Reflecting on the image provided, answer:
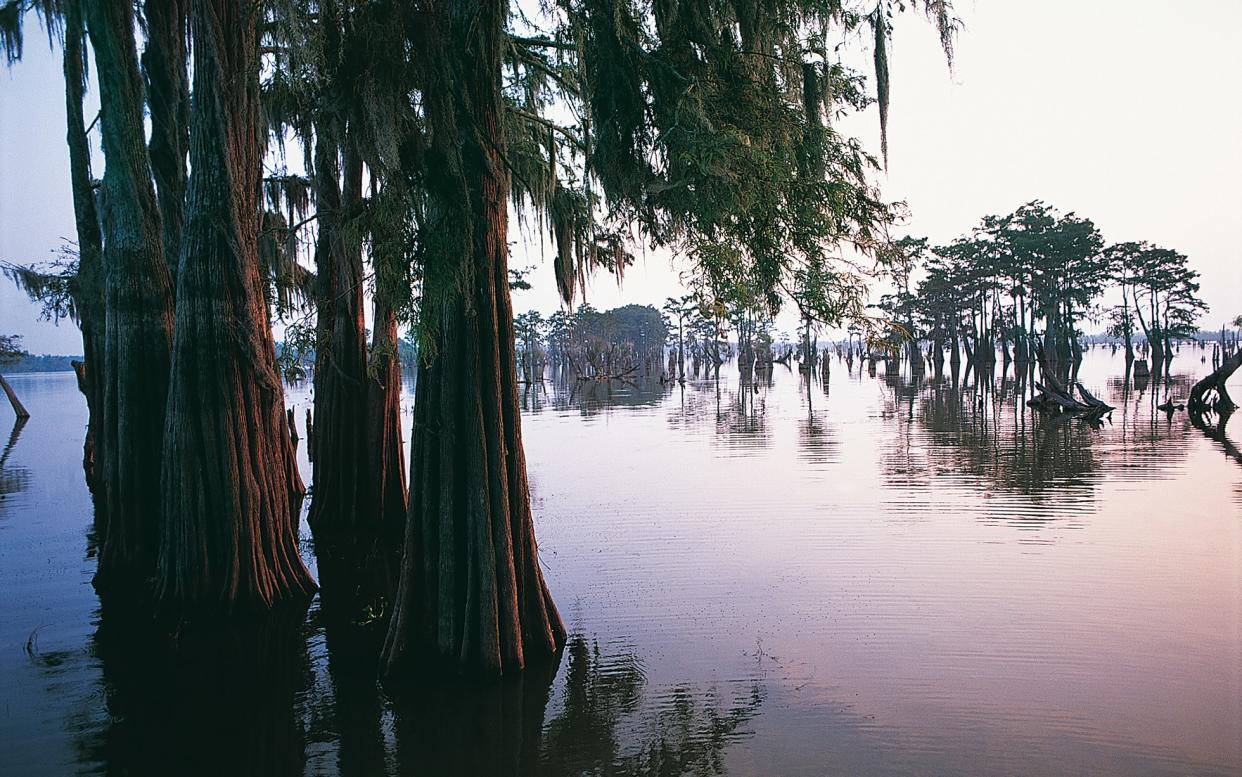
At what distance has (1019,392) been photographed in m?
36.6

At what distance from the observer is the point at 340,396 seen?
11.0m

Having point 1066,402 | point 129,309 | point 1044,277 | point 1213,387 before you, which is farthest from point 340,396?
point 1044,277

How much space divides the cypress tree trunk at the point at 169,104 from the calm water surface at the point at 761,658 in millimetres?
4477

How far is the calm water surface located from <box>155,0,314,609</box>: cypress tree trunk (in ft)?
2.30

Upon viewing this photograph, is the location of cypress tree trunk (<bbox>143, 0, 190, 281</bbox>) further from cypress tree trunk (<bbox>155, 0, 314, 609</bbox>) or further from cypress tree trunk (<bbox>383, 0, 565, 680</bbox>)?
cypress tree trunk (<bbox>383, 0, 565, 680</bbox>)

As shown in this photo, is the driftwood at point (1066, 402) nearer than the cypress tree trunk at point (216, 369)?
No

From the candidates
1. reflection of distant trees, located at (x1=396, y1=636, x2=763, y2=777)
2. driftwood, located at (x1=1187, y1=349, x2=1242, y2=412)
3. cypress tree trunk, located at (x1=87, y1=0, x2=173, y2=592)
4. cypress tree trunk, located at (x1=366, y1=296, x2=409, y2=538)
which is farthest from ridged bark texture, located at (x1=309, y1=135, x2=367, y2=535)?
driftwood, located at (x1=1187, y1=349, x2=1242, y2=412)

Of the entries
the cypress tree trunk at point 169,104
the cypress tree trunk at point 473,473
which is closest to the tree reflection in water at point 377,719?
the cypress tree trunk at point 473,473

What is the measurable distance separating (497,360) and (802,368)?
7438 centimetres

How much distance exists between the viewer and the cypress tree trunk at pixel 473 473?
228 inches

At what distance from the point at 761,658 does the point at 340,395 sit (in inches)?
284

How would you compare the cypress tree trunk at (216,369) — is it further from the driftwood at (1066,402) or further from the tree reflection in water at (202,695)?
the driftwood at (1066,402)

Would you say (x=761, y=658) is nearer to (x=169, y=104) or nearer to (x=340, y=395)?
(x=340, y=395)

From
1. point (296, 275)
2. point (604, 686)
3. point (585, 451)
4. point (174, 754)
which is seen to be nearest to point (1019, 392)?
point (585, 451)
